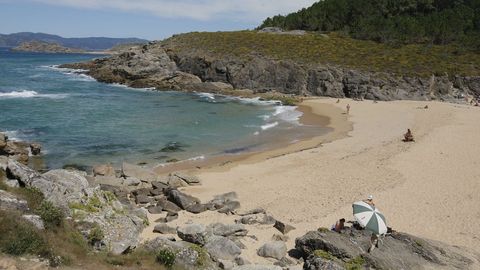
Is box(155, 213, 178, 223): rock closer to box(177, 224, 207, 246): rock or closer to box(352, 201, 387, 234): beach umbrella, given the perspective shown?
box(177, 224, 207, 246): rock

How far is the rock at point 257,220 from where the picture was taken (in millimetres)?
19219

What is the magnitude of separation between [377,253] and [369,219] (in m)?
1.18

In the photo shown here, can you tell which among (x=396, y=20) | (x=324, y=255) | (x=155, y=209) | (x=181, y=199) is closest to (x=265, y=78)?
(x=396, y=20)

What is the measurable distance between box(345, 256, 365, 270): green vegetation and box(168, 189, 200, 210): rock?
961 centimetres

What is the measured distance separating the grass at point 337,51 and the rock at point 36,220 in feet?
219

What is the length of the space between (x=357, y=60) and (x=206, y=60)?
26.5m

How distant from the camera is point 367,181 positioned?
2508 centimetres

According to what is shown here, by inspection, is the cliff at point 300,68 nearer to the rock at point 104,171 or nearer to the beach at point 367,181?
the beach at point 367,181

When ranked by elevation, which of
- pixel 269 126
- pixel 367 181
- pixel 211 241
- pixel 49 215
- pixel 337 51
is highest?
pixel 337 51

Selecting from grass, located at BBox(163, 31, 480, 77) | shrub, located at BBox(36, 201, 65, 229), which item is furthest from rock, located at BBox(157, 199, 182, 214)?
grass, located at BBox(163, 31, 480, 77)

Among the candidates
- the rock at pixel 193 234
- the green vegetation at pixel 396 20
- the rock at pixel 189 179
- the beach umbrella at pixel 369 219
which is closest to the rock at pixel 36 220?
the rock at pixel 193 234

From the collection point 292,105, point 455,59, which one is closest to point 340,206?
point 292,105

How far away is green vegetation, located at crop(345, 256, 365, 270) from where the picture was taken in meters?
13.3

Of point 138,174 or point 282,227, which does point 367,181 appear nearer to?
point 282,227
